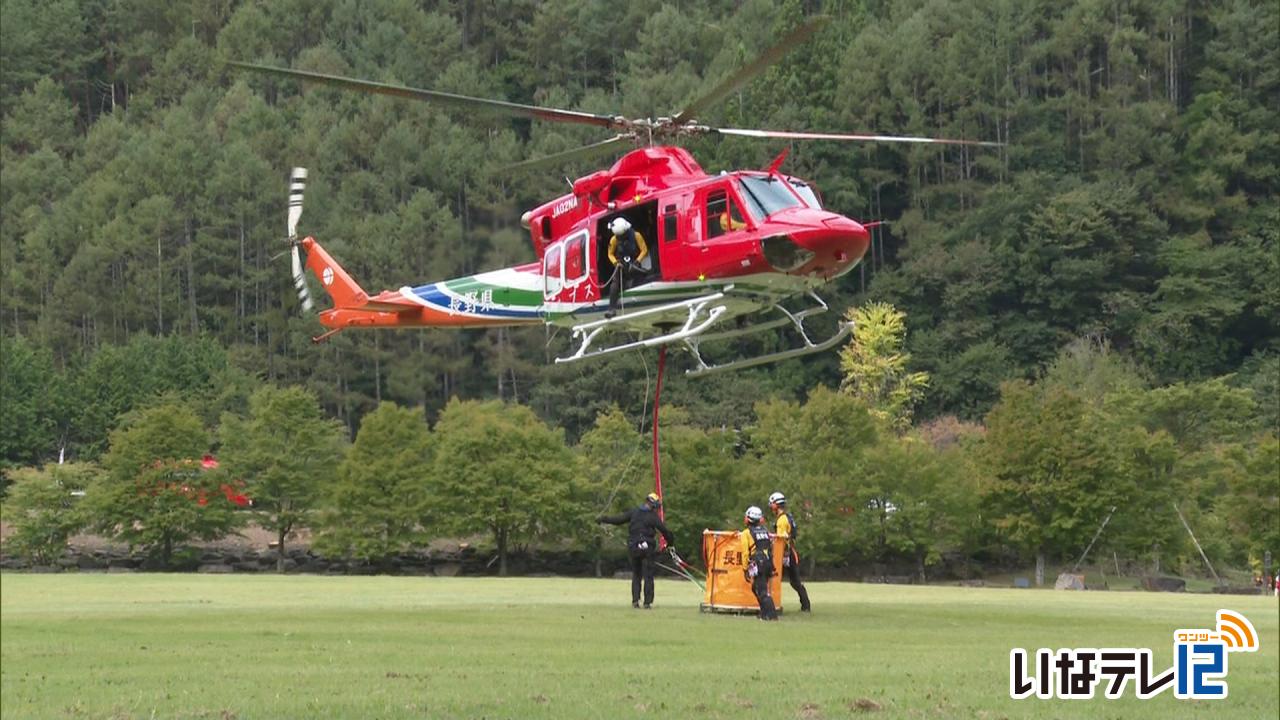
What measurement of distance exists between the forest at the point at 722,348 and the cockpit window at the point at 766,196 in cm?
600

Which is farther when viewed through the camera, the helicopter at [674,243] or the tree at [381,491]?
the tree at [381,491]

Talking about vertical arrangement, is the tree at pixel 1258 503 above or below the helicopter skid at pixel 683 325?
below

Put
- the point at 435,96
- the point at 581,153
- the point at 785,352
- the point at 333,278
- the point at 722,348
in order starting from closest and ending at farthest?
the point at 435,96, the point at 785,352, the point at 581,153, the point at 333,278, the point at 722,348

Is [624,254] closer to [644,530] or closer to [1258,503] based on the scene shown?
[644,530]

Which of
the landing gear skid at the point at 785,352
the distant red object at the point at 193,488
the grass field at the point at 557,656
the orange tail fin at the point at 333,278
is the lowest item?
the grass field at the point at 557,656

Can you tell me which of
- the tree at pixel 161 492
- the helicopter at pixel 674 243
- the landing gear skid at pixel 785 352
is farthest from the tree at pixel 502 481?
the landing gear skid at pixel 785 352

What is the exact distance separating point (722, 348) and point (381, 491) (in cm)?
2116

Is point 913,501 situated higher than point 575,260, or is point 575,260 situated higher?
point 575,260

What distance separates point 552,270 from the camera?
28359mm

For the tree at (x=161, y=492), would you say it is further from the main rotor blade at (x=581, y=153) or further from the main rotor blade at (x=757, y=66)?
the main rotor blade at (x=757, y=66)

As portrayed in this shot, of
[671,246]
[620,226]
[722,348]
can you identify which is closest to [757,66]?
[671,246]

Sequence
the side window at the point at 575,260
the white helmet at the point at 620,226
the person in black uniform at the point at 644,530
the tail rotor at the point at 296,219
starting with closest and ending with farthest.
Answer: the person in black uniform at the point at 644,530
the white helmet at the point at 620,226
the side window at the point at 575,260
the tail rotor at the point at 296,219

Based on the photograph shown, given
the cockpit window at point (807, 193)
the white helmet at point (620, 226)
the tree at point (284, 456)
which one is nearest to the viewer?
the cockpit window at point (807, 193)

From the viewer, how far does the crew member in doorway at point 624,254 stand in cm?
2680
